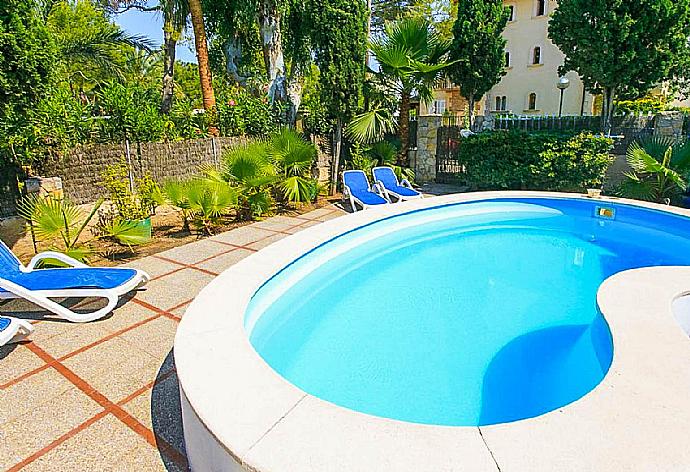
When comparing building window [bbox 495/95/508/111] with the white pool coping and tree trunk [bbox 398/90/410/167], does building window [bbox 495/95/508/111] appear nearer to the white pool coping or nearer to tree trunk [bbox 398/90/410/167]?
tree trunk [bbox 398/90/410/167]

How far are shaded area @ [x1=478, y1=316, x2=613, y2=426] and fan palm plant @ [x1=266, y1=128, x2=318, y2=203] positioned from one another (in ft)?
20.9

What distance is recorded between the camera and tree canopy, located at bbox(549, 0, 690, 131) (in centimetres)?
931

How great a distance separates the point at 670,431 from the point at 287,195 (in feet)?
27.5

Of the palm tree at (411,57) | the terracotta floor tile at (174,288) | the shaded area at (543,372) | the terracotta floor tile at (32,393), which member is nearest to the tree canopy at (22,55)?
the terracotta floor tile at (174,288)

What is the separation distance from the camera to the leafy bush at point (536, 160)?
33.9 feet

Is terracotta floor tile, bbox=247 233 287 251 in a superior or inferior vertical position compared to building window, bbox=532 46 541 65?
inferior

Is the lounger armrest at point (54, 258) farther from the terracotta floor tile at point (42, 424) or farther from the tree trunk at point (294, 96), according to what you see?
the tree trunk at point (294, 96)

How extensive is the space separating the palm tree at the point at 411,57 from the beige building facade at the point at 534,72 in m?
16.5

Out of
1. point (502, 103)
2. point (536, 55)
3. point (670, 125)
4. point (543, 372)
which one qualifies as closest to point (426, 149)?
point (670, 125)

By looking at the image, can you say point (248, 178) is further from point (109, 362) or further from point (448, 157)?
point (448, 157)

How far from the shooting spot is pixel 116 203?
7023mm

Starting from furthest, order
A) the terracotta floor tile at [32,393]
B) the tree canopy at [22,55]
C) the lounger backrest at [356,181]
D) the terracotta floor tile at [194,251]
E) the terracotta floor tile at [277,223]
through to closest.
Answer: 1. the lounger backrest at [356,181]
2. the terracotta floor tile at [277,223]
3. the terracotta floor tile at [194,251]
4. the tree canopy at [22,55]
5. the terracotta floor tile at [32,393]

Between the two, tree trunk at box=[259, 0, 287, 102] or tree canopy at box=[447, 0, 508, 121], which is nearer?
tree canopy at box=[447, 0, 508, 121]

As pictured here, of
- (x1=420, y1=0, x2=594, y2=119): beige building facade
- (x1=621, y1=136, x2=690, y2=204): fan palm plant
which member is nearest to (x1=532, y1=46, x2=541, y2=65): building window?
(x1=420, y1=0, x2=594, y2=119): beige building facade
